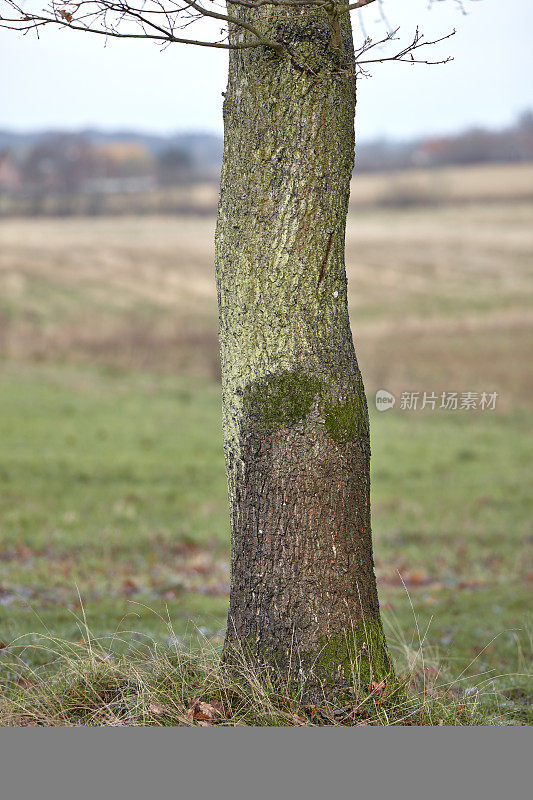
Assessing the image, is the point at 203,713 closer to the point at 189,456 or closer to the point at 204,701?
the point at 204,701

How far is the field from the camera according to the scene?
7742mm

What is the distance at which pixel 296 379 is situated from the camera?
4289 mm

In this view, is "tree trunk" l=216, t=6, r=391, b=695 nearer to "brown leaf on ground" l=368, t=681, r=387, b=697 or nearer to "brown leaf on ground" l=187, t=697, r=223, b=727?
"brown leaf on ground" l=368, t=681, r=387, b=697

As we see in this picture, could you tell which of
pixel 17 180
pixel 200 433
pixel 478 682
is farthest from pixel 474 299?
pixel 17 180

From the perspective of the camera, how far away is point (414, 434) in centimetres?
1812

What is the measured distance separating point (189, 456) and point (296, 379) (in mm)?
11345

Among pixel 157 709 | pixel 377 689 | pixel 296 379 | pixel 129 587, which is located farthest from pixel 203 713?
pixel 129 587

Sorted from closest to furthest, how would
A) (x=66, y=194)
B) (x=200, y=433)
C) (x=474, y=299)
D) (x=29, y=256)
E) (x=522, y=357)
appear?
(x=200, y=433), (x=522, y=357), (x=474, y=299), (x=29, y=256), (x=66, y=194)

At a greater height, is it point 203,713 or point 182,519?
point 203,713

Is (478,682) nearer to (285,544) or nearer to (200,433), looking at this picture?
A: (285,544)

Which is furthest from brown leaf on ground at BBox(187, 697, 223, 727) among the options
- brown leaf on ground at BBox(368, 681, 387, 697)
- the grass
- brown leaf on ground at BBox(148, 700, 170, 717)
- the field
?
the field

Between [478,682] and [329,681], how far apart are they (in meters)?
1.58

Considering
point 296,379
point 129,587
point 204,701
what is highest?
point 296,379

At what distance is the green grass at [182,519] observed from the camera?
23.6 ft
